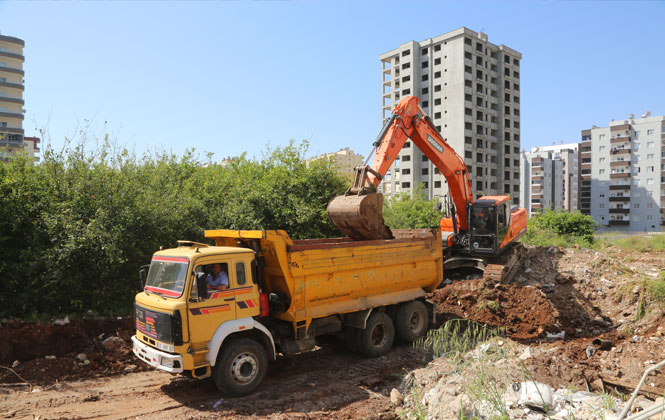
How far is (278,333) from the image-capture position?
23.3ft

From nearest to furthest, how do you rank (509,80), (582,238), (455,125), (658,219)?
(582,238) → (455,125) → (509,80) → (658,219)

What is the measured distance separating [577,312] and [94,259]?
11.8 meters

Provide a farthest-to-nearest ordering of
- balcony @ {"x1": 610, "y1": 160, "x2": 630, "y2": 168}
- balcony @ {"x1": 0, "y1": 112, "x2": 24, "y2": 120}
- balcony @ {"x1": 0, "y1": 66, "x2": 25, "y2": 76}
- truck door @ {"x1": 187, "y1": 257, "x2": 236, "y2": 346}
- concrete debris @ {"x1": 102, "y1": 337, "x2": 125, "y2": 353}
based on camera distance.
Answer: balcony @ {"x1": 610, "y1": 160, "x2": 630, "y2": 168} < balcony @ {"x1": 0, "y1": 66, "x2": 25, "y2": 76} < balcony @ {"x1": 0, "y1": 112, "x2": 24, "y2": 120} < concrete debris @ {"x1": 102, "y1": 337, "x2": 125, "y2": 353} < truck door @ {"x1": 187, "y1": 257, "x2": 236, "y2": 346}

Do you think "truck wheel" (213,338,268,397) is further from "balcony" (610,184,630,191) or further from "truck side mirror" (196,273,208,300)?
"balcony" (610,184,630,191)

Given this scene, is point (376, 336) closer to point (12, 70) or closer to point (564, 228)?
point (564, 228)

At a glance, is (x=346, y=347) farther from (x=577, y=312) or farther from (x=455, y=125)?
(x=455, y=125)

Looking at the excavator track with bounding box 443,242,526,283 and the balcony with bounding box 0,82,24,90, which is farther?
the balcony with bounding box 0,82,24,90

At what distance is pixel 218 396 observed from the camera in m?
6.40

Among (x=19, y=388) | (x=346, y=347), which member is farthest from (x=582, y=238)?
(x=19, y=388)

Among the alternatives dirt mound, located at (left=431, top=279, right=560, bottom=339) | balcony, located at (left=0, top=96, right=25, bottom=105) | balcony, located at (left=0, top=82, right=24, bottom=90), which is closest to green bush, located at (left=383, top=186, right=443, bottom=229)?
dirt mound, located at (left=431, top=279, right=560, bottom=339)

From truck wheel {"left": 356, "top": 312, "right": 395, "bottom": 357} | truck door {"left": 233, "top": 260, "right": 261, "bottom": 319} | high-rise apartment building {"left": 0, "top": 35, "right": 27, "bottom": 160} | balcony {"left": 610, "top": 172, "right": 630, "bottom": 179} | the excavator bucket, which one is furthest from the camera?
balcony {"left": 610, "top": 172, "right": 630, "bottom": 179}

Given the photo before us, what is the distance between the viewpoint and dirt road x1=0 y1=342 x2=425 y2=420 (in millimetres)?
5918

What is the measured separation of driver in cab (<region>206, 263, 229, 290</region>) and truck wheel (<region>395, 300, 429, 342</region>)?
13.0ft

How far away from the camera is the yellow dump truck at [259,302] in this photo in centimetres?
604
